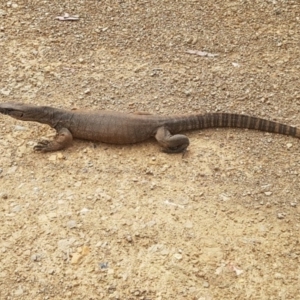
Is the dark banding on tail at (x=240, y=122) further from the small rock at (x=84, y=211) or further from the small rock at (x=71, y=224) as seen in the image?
the small rock at (x=71, y=224)

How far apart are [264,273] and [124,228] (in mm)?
1317

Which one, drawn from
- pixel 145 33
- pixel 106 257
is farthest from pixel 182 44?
pixel 106 257

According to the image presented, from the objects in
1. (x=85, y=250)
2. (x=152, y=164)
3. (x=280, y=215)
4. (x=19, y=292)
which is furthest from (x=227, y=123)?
(x=19, y=292)

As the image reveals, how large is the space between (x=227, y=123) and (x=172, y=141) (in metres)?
0.81

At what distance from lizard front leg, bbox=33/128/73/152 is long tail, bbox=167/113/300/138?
1164 mm

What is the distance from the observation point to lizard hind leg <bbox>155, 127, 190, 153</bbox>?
6.05 m

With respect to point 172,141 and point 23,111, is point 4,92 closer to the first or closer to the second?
point 23,111

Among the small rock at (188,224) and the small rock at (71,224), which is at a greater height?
the small rock at (71,224)

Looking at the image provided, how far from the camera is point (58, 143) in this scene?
6.10 m

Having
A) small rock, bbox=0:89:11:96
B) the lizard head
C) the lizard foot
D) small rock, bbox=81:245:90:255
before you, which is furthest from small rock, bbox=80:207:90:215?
small rock, bbox=0:89:11:96

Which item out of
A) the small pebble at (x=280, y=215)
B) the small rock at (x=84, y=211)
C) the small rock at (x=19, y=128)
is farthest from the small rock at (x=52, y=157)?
the small pebble at (x=280, y=215)

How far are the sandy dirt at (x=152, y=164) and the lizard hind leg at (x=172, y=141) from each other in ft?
0.32

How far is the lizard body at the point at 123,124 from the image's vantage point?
612cm

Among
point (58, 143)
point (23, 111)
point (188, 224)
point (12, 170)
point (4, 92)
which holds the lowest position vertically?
point (188, 224)
